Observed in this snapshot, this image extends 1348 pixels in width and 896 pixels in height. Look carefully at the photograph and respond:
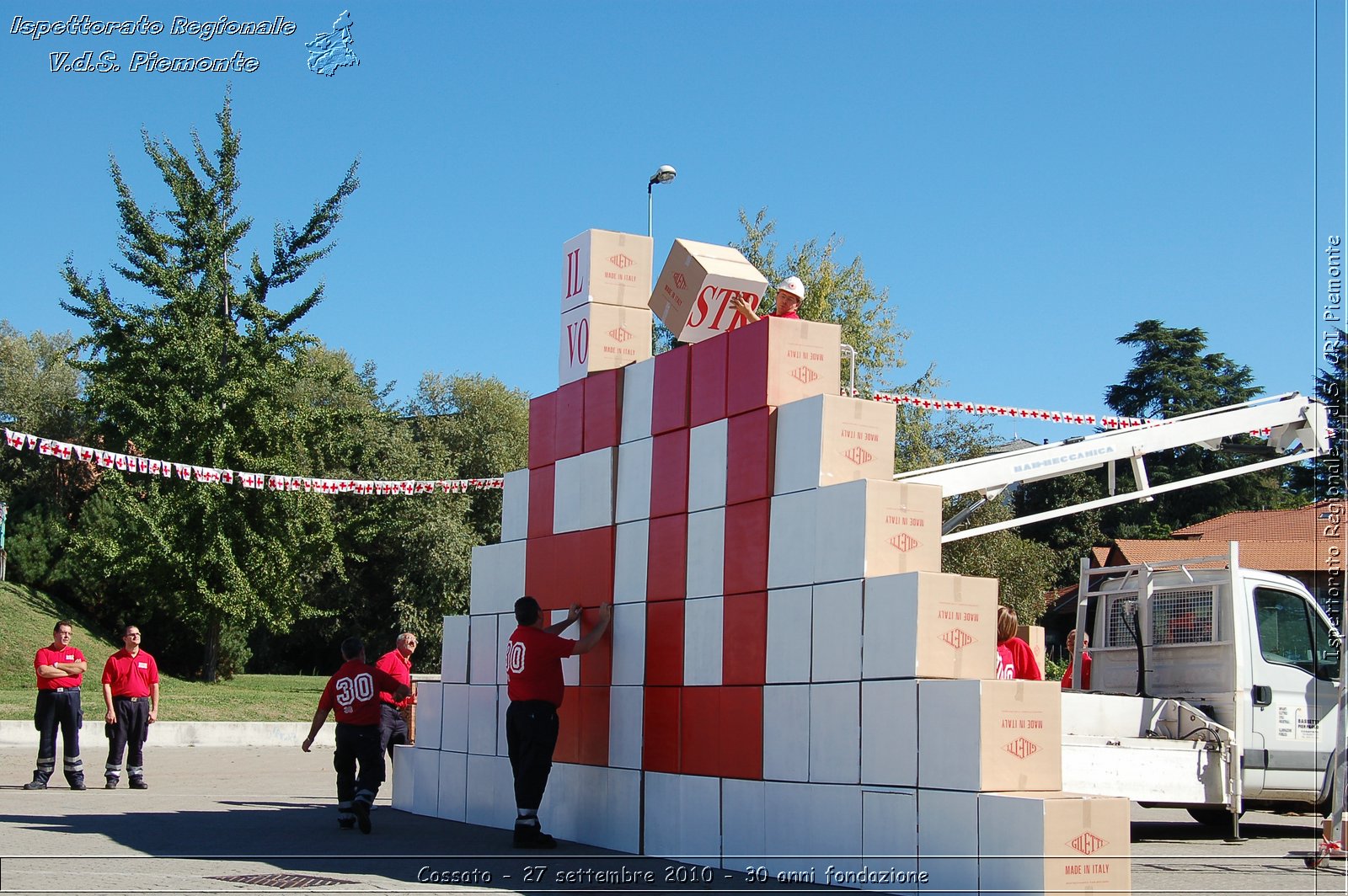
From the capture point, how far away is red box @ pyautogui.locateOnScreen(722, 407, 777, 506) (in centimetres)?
862

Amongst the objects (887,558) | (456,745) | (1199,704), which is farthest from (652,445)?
(1199,704)

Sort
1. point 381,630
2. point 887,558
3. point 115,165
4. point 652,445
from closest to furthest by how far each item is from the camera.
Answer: point 887,558 → point 652,445 → point 115,165 → point 381,630

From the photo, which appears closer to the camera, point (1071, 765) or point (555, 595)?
point (1071, 765)

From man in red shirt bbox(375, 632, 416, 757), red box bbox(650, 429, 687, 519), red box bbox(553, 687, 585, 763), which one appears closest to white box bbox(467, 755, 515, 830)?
red box bbox(553, 687, 585, 763)

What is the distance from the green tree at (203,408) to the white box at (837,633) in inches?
910

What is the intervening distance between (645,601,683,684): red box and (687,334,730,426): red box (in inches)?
53.7

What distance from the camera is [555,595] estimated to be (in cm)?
1069

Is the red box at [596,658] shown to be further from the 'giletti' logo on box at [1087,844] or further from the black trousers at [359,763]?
the 'giletti' logo on box at [1087,844]

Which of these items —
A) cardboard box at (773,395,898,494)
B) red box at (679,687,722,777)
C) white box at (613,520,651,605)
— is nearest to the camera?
cardboard box at (773,395,898,494)

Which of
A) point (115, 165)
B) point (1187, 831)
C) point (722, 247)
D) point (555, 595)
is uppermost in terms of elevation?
point (115, 165)

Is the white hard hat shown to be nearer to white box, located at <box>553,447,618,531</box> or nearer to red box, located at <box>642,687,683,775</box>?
white box, located at <box>553,447,618,531</box>

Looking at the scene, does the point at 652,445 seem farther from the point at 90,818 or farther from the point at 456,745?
the point at 90,818

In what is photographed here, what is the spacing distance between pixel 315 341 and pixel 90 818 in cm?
2027

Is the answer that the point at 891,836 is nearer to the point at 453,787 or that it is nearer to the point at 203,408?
the point at 453,787
